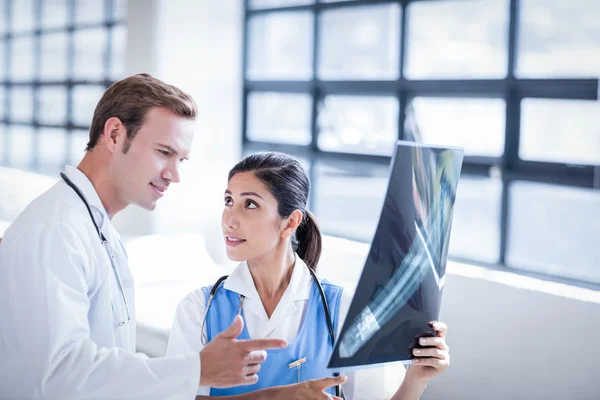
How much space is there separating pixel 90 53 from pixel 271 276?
380 centimetres

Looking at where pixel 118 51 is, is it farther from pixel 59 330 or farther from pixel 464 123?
pixel 59 330

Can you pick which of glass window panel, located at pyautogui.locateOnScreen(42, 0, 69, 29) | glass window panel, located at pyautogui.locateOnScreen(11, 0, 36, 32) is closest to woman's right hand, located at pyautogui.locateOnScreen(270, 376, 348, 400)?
glass window panel, located at pyautogui.locateOnScreen(42, 0, 69, 29)

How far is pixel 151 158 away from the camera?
152 cm

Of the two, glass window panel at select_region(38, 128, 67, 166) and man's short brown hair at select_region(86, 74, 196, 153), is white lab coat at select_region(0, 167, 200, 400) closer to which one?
man's short brown hair at select_region(86, 74, 196, 153)

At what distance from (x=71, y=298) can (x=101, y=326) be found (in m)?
0.20

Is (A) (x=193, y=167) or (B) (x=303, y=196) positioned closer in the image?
(B) (x=303, y=196)

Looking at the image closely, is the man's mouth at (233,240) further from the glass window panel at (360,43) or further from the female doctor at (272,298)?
the glass window panel at (360,43)

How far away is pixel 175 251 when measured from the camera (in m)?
3.81

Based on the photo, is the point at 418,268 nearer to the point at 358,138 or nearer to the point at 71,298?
the point at 71,298

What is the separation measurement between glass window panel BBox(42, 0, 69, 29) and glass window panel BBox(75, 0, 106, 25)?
0.16 meters

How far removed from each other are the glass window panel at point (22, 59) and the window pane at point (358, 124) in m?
2.86

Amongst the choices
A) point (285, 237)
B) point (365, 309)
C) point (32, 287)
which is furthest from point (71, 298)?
point (285, 237)

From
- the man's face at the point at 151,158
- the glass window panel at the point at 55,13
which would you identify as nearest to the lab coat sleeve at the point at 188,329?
the man's face at the point at 151,158

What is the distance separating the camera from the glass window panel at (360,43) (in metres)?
3.68
